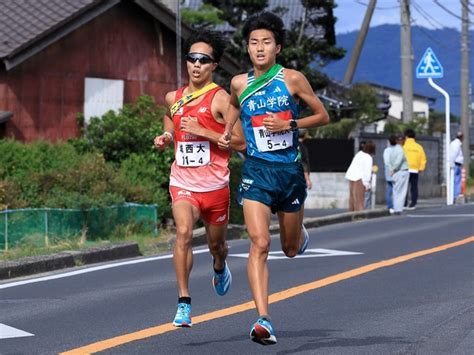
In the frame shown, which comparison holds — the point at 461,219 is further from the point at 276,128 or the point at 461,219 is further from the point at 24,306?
the point at 276,128

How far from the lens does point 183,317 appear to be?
26.2 feet

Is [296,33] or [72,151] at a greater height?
[296,33]

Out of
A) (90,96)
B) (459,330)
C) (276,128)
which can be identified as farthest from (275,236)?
(276,128)

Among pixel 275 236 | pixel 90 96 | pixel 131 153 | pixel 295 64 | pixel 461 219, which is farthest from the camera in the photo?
pixel 295 64

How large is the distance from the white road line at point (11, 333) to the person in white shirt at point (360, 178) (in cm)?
1626

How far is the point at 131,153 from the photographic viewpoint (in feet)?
66.9

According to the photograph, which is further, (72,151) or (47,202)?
(72,151)

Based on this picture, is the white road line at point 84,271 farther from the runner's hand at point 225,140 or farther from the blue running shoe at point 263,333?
the blue running shoe at point 263,333

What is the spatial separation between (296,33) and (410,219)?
18584 mm

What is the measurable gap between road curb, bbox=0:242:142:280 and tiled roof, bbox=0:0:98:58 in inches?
311

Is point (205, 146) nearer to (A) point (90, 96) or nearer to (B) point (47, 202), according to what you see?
(B) point (47, 202)

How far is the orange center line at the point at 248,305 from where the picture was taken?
7992mm

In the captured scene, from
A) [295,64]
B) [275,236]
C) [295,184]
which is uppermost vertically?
[295,64]

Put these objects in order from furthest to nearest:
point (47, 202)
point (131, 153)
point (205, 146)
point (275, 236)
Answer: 1. point (131, 153)
2. point (275, 236)
3. point (47, 202)
4. point (205, 146)
